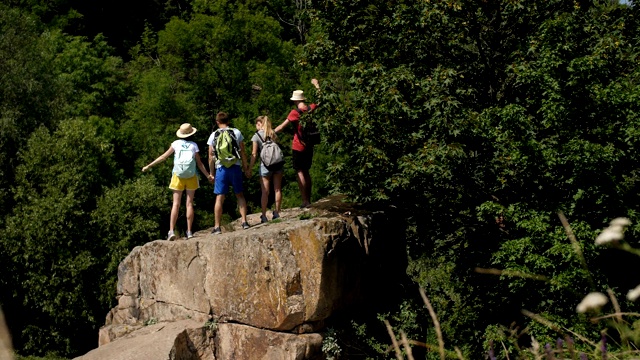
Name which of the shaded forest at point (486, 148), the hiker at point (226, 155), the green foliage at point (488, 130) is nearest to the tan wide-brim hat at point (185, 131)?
the hiker at point (226, 155)

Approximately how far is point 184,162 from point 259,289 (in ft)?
7.33

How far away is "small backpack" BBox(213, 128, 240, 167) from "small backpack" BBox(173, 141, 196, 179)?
50 centimetres

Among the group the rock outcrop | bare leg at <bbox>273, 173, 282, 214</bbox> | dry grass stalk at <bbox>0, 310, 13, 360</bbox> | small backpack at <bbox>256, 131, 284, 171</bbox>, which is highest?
small backpack at <bbox>256, 131, 284, 171</bbox>

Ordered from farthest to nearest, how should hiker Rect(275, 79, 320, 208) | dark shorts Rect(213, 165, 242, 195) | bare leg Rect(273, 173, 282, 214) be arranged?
hiker Rect(275, 79, 320, 208)
bare leg Rect(273, 173, 282, 214)
dark shorts Rect(213, 165, 242, 195)

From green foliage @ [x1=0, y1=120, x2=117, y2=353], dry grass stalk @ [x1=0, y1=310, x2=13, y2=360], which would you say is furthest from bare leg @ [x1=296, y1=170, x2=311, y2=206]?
green foliage @ [x1=0, y1=120, x2=117, y2=353]

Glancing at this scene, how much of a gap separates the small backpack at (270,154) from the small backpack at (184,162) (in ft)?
3.51

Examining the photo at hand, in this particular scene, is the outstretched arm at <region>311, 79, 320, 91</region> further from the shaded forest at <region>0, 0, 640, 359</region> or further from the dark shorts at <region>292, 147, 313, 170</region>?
the dark shorts at <region>292, 147, 313, 170</region>

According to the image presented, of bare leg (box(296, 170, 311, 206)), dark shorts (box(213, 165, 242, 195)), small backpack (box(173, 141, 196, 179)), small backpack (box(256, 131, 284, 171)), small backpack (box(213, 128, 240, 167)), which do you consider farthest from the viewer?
bare leg (box(296, 170, 311, 206))

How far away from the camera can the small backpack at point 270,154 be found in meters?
12.6

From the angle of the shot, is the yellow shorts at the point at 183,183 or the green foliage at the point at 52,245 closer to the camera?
the yellow shorts at the point at 183,183

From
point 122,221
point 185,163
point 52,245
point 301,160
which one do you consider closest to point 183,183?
point 185,163

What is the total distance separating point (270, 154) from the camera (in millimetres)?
12570

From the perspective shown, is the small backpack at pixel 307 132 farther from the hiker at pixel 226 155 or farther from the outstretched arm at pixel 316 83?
the hiker at pixel 226 155

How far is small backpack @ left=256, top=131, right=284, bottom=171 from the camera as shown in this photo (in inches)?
494
